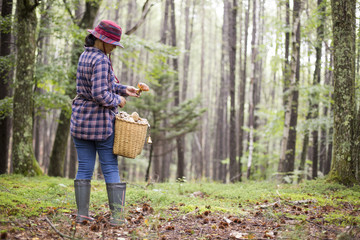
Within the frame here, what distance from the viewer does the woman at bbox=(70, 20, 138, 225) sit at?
341cm

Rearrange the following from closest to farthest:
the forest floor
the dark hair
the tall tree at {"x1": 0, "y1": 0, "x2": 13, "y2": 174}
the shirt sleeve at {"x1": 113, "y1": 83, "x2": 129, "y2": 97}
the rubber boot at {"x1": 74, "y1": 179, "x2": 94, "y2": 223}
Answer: the forest floor → the rubber boot at {"x1": 74, "y1": 179, "x2": 94, "y2": 223} → the dark hair → the shirt sleeve at {"x1": 113, "y1": 83, "x2": 129, "y2": 97} → the tall tree at {"x1": 0, "y1": 0, "x2": 13, "y2": 174}

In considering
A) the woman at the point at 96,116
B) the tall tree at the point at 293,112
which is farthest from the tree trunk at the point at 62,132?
the tall tree at the point at 293,112

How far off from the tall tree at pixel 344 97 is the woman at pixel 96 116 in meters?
4.41

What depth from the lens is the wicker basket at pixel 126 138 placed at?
355 centimetres

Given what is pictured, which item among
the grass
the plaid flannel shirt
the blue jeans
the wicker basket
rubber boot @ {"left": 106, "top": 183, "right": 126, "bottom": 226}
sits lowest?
the grass

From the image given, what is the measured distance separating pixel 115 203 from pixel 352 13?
18.9ft

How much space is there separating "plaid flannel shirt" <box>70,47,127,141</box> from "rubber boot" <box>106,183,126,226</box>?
23.1 inches

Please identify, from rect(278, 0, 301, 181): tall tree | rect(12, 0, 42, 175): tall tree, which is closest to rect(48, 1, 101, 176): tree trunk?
rect(12, 0, 42, 175): tall tree

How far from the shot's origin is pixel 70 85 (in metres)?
9.27

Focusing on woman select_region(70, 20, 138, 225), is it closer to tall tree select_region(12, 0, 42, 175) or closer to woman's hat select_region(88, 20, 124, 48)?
woman's hat select_region(88, 20, 124, 48)

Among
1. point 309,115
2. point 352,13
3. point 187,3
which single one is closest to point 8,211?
point 352,13

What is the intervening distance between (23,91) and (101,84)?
461cm

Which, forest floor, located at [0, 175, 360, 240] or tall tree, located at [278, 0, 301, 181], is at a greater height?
tall tree, located at [278, 0, 301, 181]

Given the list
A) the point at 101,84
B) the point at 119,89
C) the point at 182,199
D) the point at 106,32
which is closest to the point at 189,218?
the point at 182,199
